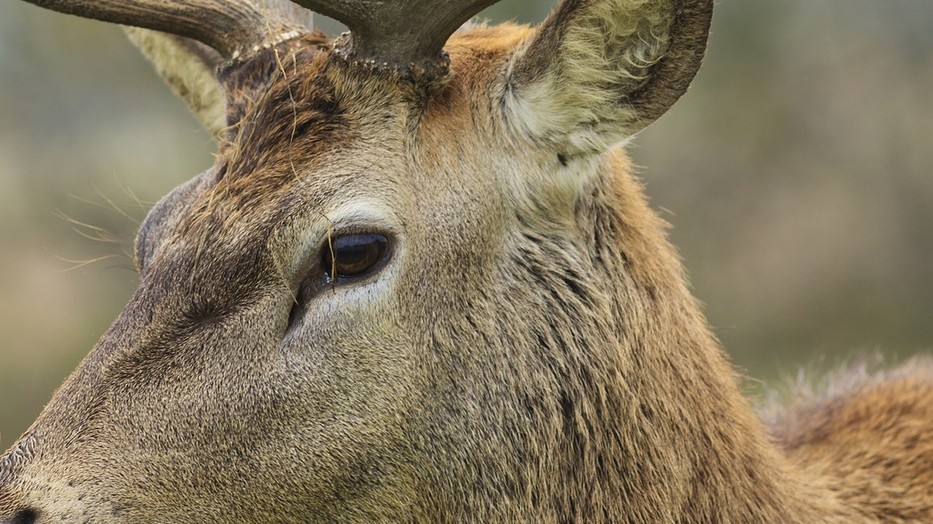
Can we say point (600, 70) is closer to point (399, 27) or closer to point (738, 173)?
point (399, 27)

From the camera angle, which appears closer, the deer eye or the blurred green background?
the deer eye

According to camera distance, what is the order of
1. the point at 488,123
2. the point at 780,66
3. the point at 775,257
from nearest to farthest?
the point at 488,123 → the point at 775,257 → the point at 780,66

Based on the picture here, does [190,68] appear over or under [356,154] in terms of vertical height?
over

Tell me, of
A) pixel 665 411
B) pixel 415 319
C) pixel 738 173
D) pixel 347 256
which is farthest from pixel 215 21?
pixel 738 173

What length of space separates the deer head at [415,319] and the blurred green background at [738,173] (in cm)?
988

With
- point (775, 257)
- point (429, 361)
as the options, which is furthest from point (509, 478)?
point (775, 257)

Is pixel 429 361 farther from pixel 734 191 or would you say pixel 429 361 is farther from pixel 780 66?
pixel 780 66

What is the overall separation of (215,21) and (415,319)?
1.37m

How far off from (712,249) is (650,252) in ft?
39.1

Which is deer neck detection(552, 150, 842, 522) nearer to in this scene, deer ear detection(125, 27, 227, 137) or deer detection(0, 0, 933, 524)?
deer detection(0, 0, 933, 524)

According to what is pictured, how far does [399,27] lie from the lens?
3.33 metres

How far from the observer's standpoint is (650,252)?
357cm

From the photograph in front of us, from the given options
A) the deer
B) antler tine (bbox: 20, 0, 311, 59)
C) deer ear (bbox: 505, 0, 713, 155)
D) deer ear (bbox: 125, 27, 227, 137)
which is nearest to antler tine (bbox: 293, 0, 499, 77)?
the deer

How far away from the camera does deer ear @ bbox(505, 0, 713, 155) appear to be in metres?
3.21
